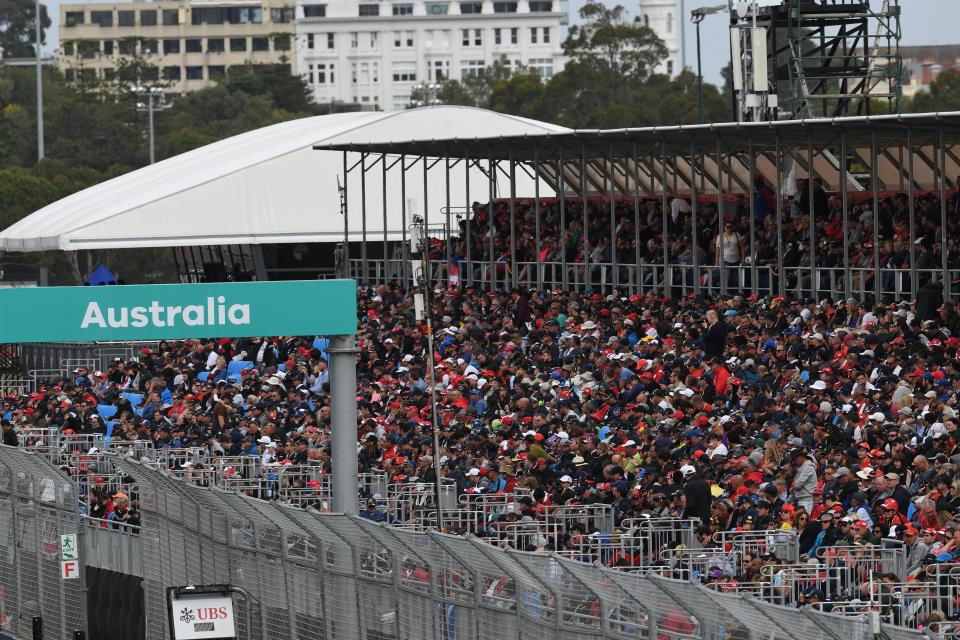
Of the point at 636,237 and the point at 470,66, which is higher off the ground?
the point at 470,66

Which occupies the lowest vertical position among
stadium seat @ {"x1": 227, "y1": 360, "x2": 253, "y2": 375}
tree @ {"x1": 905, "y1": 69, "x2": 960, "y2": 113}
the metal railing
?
stadium seat @ {"x1": 227, "y1": 360, "x2": 253, "y2": 375}

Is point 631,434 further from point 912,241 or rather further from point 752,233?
point 752,233

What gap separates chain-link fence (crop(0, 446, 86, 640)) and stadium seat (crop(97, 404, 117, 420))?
528 inches

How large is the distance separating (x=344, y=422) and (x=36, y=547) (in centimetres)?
310

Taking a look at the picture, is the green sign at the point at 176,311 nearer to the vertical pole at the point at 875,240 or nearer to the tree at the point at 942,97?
the vertical pole at the point at 875,240

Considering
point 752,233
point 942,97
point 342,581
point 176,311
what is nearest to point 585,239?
point 752,233

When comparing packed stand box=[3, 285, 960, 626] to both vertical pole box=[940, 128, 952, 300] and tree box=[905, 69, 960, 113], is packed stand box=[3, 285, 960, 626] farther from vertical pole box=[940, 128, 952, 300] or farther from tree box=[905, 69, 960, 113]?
tree box=[905, 69, 960, 113]

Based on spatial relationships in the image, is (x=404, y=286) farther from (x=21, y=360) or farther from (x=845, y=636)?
(x=845, y=636)

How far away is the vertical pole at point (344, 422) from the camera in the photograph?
724 inches

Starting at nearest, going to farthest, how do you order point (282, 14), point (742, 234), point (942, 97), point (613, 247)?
point (742, 234), point (613, 247), point (942, 97), point (282, 14)

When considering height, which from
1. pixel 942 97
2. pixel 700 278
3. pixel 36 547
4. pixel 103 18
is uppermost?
pixel 103 18

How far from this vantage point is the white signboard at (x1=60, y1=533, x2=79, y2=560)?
680 inches

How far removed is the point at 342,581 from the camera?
13.8 m

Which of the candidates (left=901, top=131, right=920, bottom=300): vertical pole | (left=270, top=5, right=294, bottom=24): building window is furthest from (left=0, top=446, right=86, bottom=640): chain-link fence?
(left=270, top=5, right=294, bottom=24): building window
